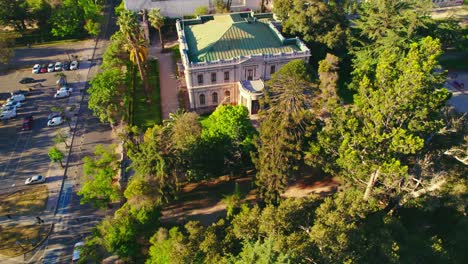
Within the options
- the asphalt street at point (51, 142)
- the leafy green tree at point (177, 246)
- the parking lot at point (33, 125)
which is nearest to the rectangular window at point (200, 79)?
the asphalt street at point (51, 142)

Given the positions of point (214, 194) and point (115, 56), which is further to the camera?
point (115, 56)

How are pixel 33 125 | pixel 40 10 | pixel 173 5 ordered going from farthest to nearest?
pixel 173 5
pixel 40 10
pixel 33 125

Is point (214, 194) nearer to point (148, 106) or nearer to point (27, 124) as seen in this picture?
point (148, 106)

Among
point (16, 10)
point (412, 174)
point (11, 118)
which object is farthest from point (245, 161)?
point (16, 10)

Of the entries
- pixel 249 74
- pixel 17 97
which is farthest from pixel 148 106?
pixel 17 97

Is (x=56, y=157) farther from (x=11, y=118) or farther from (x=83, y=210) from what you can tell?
(x=11, y=118)

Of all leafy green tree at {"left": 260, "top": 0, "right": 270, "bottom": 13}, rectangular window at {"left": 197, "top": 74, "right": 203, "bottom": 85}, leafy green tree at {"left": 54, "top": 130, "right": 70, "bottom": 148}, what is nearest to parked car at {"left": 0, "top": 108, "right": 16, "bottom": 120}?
leafy green tree at {"left": 54, "top": 130, "right": 70, "bottom": 148}

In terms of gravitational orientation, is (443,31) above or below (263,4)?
below
